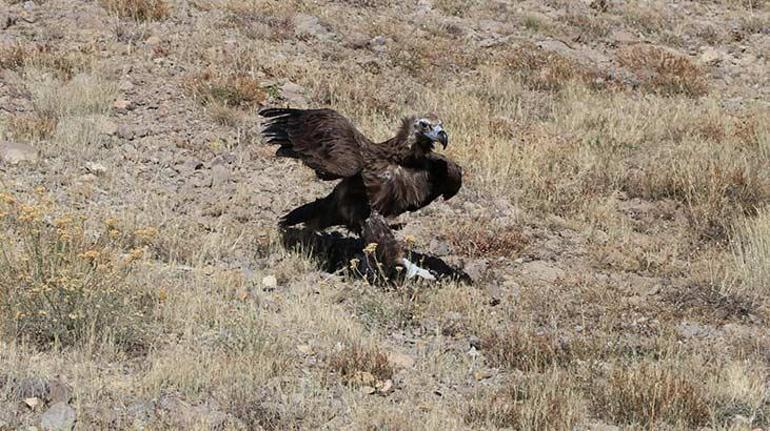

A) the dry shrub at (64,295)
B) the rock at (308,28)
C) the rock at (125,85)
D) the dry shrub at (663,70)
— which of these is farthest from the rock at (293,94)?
the dry shrub at (64,295)

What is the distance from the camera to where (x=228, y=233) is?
1039cm

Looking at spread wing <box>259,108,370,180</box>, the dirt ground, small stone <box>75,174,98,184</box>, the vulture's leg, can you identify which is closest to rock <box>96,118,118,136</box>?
the dirt ground

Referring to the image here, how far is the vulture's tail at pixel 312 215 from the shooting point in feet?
33.3

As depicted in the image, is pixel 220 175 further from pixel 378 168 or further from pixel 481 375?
pixel 481 375

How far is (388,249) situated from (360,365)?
1786 mm

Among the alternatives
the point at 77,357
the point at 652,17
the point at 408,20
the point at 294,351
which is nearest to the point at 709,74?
the point at 652,17

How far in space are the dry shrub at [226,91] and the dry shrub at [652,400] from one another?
6943 mm

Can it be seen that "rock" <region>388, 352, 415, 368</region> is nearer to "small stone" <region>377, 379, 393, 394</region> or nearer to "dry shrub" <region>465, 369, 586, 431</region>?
"small stone" <region>377, 379, 393, 394</region>

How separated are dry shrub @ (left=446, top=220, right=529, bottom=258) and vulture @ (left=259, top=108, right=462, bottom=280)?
998 mm

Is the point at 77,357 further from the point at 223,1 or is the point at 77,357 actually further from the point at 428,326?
the point at 223,1

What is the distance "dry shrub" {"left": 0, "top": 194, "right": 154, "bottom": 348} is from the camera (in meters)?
7.62

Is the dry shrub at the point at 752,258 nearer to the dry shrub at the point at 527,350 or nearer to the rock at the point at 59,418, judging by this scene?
the dry shrub at the point at 527,350

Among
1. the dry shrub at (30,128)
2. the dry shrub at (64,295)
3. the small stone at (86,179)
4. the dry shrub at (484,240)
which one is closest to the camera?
the dry shrub at (64,295)

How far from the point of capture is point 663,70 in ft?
54.9
